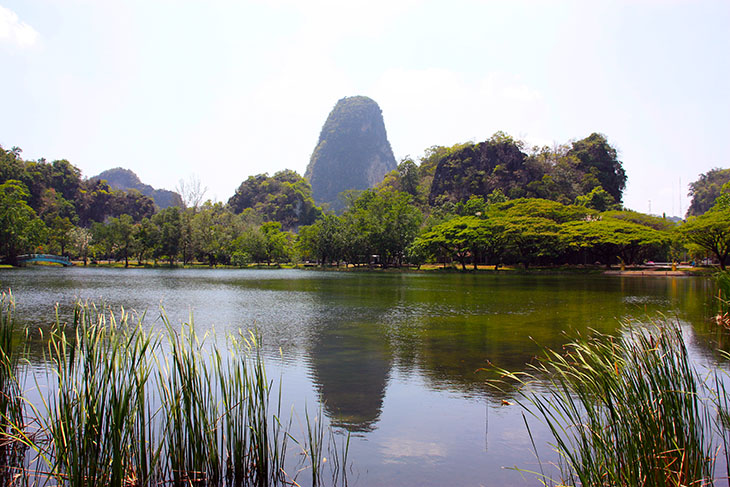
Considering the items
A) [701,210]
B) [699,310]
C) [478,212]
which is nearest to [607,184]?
[478,212]

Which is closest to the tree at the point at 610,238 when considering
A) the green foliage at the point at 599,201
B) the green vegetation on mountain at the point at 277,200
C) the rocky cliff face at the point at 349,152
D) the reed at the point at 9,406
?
the green foliage at the point at 599,201

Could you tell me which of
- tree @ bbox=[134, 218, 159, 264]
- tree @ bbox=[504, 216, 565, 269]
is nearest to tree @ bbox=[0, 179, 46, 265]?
tree @ bbox=[134, 218, 159, 264]

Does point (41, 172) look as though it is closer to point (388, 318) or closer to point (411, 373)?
point (388, 318)

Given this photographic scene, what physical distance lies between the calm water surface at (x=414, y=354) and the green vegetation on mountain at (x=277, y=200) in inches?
2914

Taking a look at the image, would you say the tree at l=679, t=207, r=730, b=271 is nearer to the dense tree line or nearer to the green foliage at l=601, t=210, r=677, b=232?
the dense tree line

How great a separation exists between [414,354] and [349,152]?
17030 cm

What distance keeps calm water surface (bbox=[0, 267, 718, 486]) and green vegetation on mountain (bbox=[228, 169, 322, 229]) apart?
2914 inches

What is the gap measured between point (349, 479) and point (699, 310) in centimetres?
1572

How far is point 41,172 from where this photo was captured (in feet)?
235

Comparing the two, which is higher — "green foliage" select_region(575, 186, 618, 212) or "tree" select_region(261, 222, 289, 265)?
"green foliage" select_region(575, 186, 618, 212)

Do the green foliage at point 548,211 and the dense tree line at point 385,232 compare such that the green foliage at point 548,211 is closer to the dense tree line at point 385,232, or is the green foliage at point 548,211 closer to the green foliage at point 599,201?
the dense tree line at point 385,232

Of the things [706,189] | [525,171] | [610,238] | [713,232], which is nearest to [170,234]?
[610,238]

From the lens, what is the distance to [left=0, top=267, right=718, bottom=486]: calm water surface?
4617mm

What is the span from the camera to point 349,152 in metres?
175
